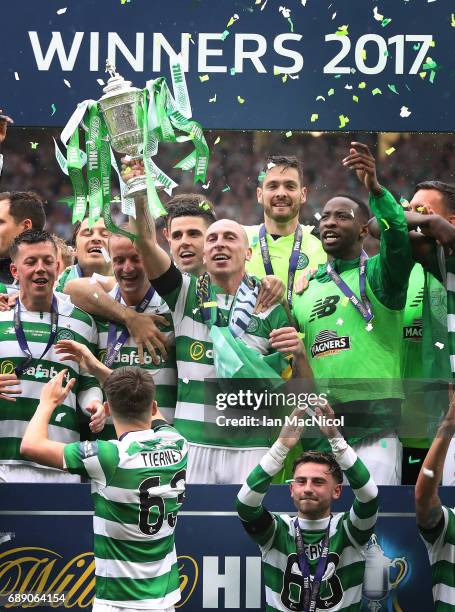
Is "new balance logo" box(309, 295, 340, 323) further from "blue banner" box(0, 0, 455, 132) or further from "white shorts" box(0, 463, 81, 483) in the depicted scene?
"white shorts" box(0, 463, 81, 483)

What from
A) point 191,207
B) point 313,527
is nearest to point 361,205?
point 191,207

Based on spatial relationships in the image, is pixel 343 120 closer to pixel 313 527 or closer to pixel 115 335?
pixel 115 335

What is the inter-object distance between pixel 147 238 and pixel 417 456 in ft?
5.02

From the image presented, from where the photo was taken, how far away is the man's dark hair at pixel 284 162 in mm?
5594

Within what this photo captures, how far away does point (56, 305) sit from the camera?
575 cm

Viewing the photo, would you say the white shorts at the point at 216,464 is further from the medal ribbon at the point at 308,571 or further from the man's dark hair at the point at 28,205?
the man's dark hair at the point at 28,205

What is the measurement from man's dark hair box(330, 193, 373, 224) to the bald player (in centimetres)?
47

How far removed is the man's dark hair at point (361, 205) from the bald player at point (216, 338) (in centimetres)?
47

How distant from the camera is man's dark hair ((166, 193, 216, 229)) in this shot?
18.4 feet

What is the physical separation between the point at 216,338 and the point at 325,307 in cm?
50

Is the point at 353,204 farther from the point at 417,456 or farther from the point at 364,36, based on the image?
the point at 417,456

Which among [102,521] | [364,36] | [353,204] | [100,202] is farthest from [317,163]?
[102,521]

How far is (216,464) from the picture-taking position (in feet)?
18.4

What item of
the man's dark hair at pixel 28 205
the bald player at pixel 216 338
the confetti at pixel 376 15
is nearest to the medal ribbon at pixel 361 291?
the bald player at pixel 216 338
